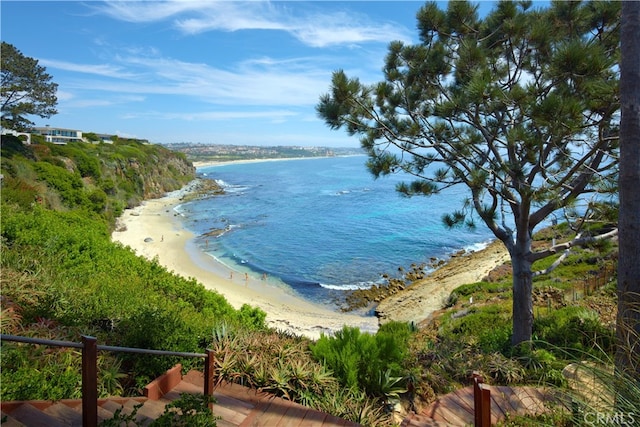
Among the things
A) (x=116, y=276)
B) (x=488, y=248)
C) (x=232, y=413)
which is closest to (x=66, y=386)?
(x=232, y=413)

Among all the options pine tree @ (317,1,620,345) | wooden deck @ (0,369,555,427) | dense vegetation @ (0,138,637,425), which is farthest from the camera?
pine tree @ (317,1,620,345)

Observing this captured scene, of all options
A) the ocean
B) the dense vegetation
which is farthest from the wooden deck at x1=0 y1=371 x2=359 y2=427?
the ocean

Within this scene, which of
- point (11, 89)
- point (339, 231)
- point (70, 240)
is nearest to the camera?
point (70, 240)

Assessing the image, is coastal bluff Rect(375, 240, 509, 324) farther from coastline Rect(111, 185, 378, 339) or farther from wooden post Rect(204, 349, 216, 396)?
wooden post Rect(204, 349, 216, 396)

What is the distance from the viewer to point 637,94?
4.23 meters

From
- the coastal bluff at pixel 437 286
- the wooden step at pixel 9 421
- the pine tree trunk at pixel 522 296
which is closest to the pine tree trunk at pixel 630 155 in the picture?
the pine tree trunk at pixel 522 296

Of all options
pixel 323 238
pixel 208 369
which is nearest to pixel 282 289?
pixel 323 238

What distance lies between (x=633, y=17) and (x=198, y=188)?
6509cm

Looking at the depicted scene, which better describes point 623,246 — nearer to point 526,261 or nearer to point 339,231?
point 526,261

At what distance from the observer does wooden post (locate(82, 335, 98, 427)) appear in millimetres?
2576

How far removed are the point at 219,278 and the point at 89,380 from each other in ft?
69.8

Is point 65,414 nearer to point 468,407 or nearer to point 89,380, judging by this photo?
point 89,380

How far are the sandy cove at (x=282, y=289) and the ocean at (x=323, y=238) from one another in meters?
1.14

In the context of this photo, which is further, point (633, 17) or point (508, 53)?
point (508, 53)
